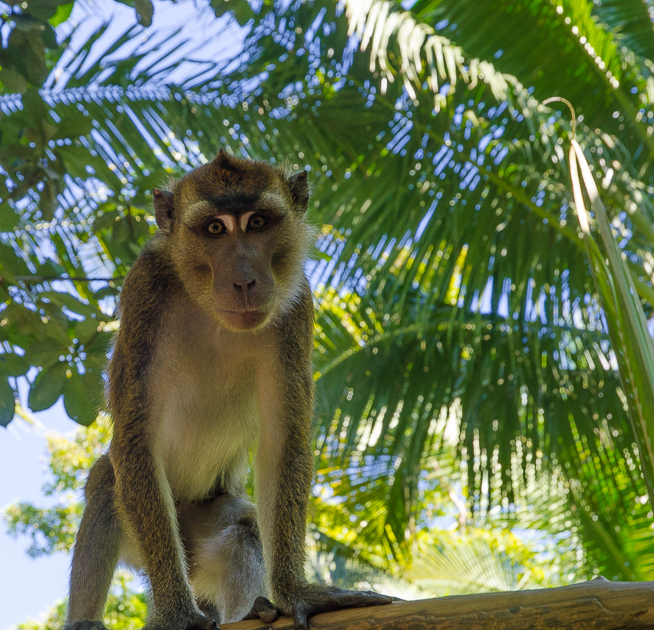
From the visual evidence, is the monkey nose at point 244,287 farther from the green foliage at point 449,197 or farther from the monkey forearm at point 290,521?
the green foliage at point 449,197

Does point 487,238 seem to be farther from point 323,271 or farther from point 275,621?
point 275,621

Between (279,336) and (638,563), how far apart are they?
742 centimetres

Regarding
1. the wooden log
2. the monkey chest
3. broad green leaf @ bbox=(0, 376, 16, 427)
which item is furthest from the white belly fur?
the wooden log

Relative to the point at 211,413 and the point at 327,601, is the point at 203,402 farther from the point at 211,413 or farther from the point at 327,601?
the point at 327,601

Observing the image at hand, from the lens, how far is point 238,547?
11.5 ft

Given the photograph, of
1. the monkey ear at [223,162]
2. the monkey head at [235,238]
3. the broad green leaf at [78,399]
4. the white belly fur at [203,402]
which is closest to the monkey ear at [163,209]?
the monkey head at [235,238]

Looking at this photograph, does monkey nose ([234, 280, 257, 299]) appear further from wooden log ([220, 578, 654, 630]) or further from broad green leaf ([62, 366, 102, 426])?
wooden log ([220, 578, 654, 630])

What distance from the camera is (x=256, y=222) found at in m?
3.35

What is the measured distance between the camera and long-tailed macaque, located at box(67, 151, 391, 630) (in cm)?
312

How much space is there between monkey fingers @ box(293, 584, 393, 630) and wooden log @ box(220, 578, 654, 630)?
0.18 m

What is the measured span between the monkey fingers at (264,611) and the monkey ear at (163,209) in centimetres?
171

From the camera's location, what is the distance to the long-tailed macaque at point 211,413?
3.12 meters

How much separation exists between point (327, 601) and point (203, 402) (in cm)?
113

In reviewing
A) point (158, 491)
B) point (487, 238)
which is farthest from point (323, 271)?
point (158, 491)
